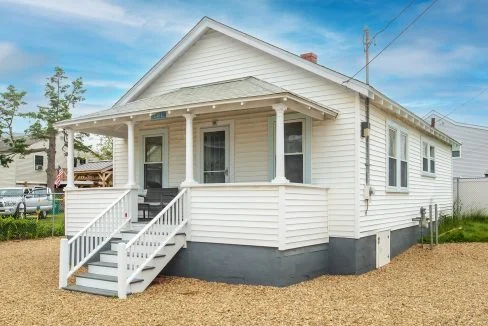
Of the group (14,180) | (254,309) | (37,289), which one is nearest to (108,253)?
(37,289)

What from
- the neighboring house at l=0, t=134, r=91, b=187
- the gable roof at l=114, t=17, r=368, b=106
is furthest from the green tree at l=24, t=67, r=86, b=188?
the gable roof at l=114, t=17, r=368, b=106

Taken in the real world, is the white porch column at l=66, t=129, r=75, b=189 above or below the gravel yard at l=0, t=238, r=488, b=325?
above

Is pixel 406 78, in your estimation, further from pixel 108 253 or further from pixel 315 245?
pixel 108 253

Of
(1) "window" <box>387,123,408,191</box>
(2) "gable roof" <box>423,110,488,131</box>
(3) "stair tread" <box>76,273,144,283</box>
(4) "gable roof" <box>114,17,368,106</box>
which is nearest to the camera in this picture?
(3) "stair tread" <box>76,273,144,283</box>

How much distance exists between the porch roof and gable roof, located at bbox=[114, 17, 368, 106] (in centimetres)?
70

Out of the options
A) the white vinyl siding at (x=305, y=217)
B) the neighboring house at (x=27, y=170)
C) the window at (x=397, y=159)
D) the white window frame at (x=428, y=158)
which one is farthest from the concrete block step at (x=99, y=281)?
the neighboring house at (x=27, y=170)

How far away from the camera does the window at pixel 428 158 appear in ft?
50.5

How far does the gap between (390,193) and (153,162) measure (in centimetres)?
607

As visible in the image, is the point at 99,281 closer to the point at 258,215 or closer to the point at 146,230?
the point at 146,230

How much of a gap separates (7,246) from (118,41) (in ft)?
26.7

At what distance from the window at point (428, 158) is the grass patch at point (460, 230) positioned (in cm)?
199

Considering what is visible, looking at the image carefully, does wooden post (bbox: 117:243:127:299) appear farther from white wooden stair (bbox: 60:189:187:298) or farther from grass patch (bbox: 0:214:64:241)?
grass patch (bbox: 0:214:64:241)

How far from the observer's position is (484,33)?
14258 millimetres

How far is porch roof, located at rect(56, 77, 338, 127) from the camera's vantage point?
→ 8609mm
